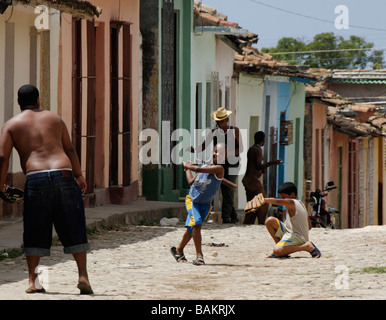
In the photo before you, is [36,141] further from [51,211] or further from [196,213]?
[196,213]

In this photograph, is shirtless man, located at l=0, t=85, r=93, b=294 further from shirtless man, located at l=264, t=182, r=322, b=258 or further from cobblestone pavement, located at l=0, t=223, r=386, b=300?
shirtless man, located at l=264, t=182, r=322, b=258

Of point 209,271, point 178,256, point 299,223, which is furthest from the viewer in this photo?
point 299,223

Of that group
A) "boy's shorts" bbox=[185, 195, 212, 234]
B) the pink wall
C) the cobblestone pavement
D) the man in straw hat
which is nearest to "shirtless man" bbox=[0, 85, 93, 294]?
the cobblestone pavement

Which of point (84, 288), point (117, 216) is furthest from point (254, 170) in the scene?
point (84, 288)

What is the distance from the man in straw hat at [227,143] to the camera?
526 inches

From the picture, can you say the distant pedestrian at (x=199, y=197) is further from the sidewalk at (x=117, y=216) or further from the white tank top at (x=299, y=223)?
the sidewalk at (x=117, y=216)

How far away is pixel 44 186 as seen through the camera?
26.6 ft

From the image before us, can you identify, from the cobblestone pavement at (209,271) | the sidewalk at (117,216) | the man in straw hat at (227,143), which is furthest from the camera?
the man in straw hat at (227,143)

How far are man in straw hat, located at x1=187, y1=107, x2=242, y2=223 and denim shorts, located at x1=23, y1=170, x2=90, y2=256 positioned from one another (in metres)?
4.44

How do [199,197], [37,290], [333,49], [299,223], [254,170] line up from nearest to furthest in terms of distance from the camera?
[37,290], [199,197], [299,223], [254,170], [333,49]

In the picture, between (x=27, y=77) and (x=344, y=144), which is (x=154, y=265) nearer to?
(x=27, y=77)

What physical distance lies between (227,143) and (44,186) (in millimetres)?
6897

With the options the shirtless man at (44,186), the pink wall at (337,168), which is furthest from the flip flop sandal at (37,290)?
the pink wall at (337,168)
